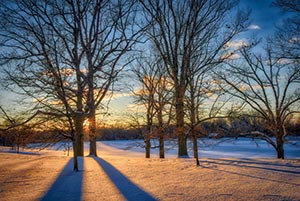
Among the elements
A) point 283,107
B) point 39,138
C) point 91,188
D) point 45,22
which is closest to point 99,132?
point 39,138

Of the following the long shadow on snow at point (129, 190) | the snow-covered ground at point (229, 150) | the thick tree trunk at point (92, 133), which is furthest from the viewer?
the snow-covered ground at point (229, 150)

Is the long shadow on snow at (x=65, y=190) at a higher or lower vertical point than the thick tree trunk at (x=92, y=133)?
lower

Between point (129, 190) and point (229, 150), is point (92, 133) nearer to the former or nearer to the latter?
point (129, 190)

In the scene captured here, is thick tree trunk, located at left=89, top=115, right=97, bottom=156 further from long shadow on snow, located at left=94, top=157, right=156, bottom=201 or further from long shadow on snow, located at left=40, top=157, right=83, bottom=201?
long shadow on snow, located at left=94, top=157, right=156, bottom=201

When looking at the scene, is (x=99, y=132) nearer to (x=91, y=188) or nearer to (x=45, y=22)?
(x=45, y=22)

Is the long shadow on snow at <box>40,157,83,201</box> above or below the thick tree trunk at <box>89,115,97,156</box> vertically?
below

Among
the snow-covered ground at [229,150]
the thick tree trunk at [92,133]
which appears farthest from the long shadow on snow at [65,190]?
the snow-covered ground at [229,150]

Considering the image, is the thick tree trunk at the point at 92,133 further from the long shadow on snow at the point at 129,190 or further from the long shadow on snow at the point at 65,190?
the long shadow on snow at the point at 129,190

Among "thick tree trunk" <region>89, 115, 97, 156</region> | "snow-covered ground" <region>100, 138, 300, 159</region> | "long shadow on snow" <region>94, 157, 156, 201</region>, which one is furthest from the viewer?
"snow-covered ground" <region>100, 138, 300, 159</region>

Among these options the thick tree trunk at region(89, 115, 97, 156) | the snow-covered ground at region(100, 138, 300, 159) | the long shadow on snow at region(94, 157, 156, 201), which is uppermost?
the thick tree trunk at region(89, 115, 97, 156)

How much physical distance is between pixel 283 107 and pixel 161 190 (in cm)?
1524

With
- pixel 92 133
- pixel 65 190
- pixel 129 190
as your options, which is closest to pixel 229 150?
pixel 92 133

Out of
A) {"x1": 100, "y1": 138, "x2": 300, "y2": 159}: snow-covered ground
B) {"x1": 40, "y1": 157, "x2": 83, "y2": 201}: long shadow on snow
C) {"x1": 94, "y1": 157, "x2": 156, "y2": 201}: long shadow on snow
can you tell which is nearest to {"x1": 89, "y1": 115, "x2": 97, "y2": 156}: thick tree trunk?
{"x1": 100, "y1": 138, "x2": 300, "y2": 159}: snow-covered ground

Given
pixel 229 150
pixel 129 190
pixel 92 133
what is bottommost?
pixel 229 150
